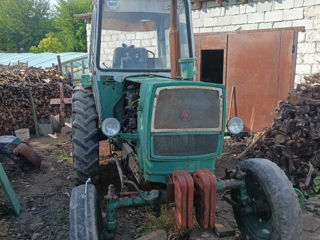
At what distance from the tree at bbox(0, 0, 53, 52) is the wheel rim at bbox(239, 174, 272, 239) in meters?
40.6

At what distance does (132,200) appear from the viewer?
2.68 metres

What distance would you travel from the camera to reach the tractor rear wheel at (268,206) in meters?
2.54

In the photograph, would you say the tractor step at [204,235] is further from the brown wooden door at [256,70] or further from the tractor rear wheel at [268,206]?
the brown wooden door at [256,70]

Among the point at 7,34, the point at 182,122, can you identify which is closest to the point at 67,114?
the point at 182,122

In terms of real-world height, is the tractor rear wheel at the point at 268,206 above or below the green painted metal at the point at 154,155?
below

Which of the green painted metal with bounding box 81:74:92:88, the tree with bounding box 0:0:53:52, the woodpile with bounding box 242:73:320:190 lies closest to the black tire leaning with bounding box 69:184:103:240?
the green painted metal with bounding box 81:74:92:88

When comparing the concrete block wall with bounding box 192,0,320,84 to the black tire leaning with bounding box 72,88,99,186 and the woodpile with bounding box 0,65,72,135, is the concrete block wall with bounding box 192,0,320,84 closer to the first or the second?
the black tire leaning with bounding box 72,88,99,186

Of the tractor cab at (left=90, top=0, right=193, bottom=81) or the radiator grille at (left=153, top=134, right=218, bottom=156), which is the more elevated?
the tractor cab at (left=90, top=0, right=193, bottom=81)

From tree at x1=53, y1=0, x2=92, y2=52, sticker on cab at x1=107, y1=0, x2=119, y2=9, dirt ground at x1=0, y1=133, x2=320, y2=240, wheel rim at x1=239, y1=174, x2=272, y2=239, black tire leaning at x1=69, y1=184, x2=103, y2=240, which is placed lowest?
dirt ground at x1=0, y1=133, x2=320, y2=240

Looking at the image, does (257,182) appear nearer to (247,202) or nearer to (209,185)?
(247,202)

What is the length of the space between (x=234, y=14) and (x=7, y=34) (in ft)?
132

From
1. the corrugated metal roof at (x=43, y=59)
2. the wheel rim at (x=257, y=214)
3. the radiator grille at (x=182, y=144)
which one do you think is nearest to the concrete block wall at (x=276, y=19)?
the wheel rim at (x=257, y=214)

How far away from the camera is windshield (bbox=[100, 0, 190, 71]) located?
3867 millimetres

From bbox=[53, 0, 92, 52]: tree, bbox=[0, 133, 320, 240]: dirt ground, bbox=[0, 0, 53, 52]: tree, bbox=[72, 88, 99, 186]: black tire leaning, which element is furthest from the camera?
bbox=[0, 0, 53, 52]: tree
